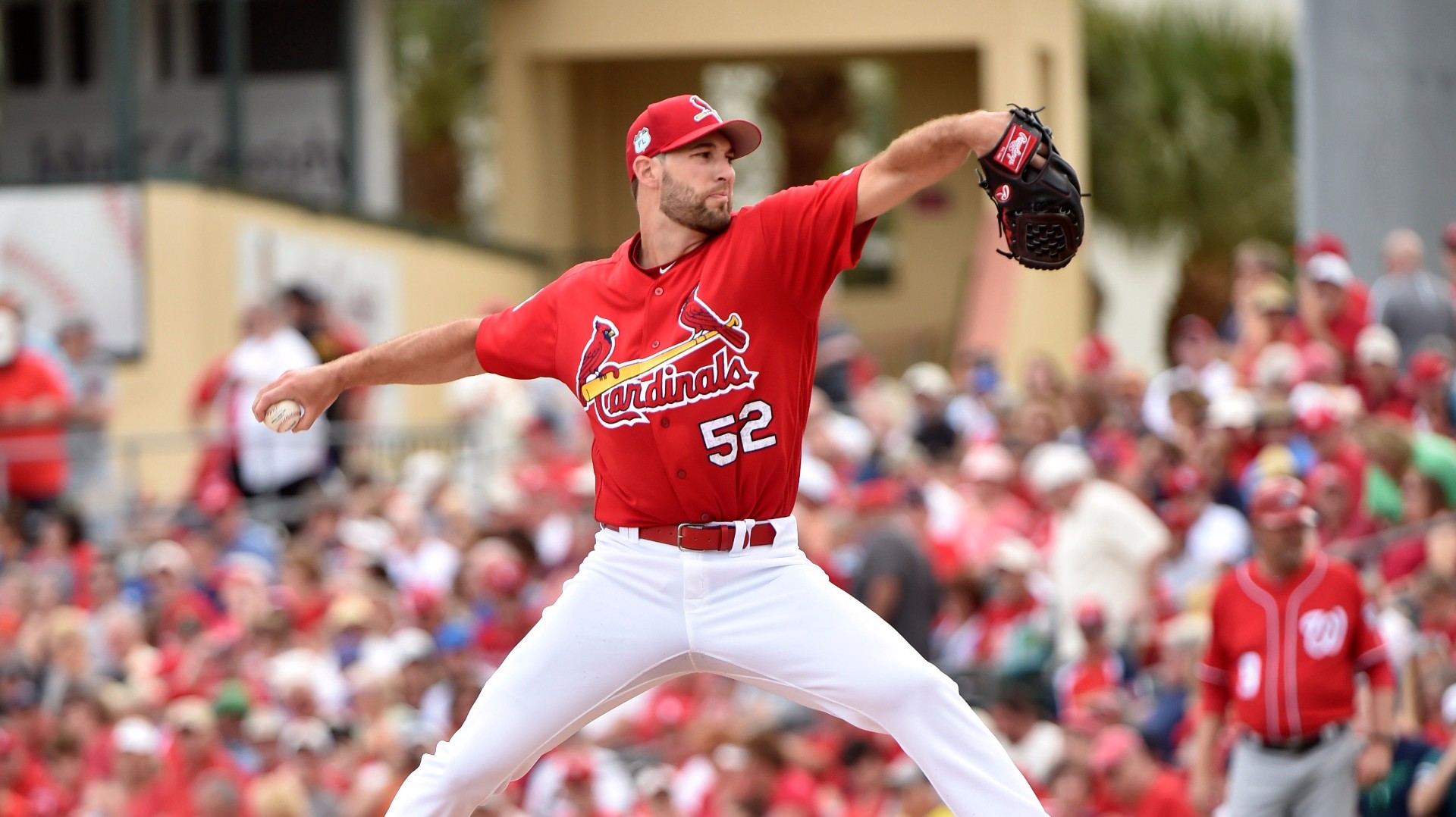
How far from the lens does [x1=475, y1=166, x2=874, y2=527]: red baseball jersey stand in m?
5.35

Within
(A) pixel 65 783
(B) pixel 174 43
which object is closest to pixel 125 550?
(A) pixel 65 783

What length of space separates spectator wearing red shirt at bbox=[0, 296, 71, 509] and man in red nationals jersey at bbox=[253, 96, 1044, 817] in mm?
9396

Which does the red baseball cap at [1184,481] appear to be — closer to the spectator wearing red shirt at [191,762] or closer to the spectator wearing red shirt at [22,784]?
the spectator wearing red shirt at [191,762]

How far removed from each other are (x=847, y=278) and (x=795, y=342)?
21769mm

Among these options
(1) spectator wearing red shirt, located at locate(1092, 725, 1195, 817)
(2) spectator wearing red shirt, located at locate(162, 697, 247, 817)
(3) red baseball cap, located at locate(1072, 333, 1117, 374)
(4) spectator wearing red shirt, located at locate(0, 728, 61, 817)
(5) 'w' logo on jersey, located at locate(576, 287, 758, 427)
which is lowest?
(4) spectator wearing red shirt, located at locate(0, 728, 61, 817)

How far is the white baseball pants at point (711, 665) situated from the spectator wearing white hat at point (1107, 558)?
554cm

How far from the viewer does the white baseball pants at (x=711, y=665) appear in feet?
17.5

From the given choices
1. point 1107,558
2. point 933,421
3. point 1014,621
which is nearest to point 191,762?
point 1014,621

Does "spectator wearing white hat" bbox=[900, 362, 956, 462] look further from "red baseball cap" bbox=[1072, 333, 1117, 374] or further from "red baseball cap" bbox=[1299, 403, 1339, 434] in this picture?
"red baseball cap" bbox=[1299, 403, 1339, 434]

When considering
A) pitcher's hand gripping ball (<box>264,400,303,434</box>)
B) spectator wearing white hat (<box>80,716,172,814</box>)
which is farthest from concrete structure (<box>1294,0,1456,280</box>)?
pitcher's hand gripping ball (<box>264,400,303,434</box>)

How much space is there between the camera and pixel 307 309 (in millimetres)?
14828

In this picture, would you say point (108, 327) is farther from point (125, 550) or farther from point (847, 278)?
point (847, 278)

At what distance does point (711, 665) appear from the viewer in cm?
555

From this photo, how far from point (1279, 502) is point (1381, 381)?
3839 mm
